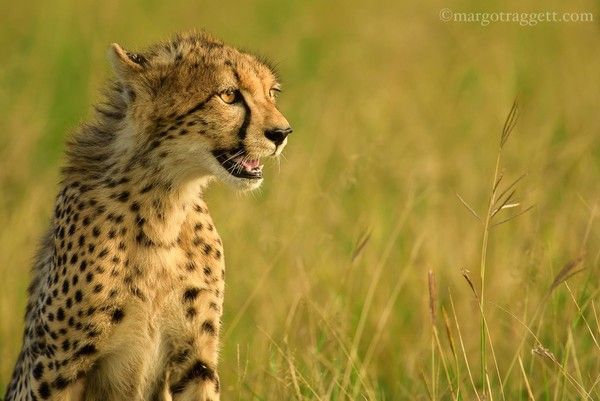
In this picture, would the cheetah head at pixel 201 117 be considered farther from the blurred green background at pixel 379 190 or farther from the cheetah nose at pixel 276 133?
the blurred green background at pixel 379 190

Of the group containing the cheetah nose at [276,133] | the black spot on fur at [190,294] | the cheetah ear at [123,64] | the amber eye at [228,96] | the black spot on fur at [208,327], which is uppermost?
the cheetah ear at [123,64]

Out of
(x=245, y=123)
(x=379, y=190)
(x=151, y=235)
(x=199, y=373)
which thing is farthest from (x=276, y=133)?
(x=379, y=190)

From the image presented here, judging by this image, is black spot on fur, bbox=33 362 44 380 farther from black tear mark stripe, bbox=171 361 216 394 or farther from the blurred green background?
the blurred green background

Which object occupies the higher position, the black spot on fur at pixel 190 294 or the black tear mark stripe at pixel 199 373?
the black spot on fur at pixel 190 294

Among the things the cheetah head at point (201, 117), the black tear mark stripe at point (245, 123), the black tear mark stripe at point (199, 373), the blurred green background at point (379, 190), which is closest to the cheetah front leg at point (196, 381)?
the black tear mark stripe at point (199, 373)

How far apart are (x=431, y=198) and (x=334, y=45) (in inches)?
129

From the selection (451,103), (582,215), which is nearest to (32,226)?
(582,215)

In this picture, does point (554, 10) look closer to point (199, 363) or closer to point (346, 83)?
point (346, 83)

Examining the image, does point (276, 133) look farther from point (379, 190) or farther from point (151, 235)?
point (379, 190)

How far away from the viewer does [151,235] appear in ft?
14.2

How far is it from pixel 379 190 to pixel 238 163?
2.63 m

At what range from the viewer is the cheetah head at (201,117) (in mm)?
4242

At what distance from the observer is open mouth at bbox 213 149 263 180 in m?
4.25

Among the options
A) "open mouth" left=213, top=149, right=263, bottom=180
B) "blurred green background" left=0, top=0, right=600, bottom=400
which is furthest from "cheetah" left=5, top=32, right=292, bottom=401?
"blurred green background" left=0, top=0, right=600, bottom=400
